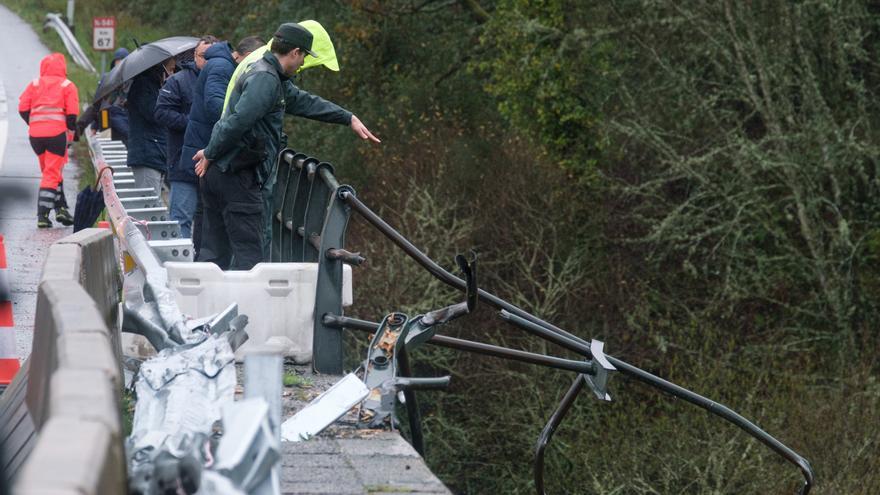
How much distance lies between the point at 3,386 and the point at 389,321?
187cm

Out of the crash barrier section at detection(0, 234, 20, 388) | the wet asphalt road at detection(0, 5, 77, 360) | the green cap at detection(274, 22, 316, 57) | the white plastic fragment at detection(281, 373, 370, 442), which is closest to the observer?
the white plastic fragment at detection(281, 373, 370, 442)

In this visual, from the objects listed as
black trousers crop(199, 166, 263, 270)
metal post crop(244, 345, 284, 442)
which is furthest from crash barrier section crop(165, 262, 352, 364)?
metal post crop(244, 345, 284, 442)

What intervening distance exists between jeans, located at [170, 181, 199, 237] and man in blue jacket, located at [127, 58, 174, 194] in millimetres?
1529

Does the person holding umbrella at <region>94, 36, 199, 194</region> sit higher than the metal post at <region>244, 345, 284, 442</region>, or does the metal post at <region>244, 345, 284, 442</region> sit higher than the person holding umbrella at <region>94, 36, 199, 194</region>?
the metal post at <region>244, 345, 284, 442</region>

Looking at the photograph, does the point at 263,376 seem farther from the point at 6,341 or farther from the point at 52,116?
the point at 52,116

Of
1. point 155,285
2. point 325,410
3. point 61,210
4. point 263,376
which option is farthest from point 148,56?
point 263,376

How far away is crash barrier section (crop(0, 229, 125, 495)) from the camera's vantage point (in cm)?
229

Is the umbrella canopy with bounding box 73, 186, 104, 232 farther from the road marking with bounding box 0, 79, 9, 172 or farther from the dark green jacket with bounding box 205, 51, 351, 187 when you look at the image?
the road marking with bounding box 0, 79, 9, 172

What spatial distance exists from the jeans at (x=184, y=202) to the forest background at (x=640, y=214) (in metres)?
10.6

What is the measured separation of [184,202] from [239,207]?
2189 millimetres

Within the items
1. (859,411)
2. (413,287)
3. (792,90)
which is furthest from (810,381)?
(413,287)

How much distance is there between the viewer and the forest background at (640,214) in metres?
19.9

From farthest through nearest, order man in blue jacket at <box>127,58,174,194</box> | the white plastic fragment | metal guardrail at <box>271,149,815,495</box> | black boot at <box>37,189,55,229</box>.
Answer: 1. black boot at <box>37,189,55,229</box>
2. man in blue jacket at <box>127,58,174,194</box>
3. metal guardrail at <box>271,149,815,495</box>
4. the white plastic fragment

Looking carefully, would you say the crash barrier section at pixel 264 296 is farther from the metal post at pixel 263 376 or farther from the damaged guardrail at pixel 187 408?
the metal post at pixel 263 376
